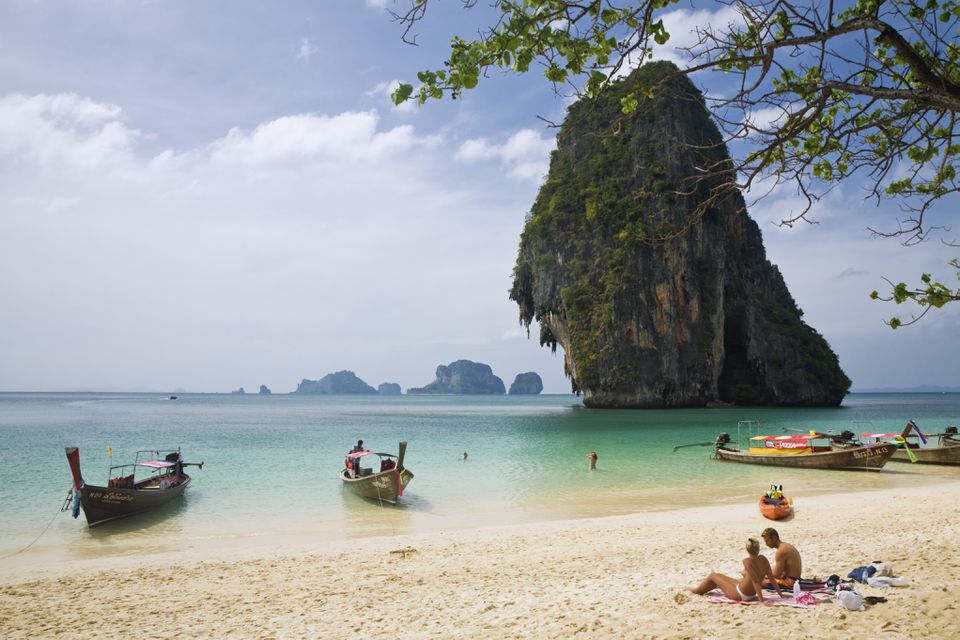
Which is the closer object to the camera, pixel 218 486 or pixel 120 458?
pixel 218 486

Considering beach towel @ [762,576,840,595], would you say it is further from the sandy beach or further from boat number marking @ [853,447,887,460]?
boat number marking @ [853,447,887,460]

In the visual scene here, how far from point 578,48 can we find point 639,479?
16.5 metres

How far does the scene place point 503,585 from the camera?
23.0 feet

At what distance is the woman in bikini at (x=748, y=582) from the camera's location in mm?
5562

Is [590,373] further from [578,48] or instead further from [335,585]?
[578,48]

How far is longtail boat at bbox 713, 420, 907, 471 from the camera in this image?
60.4 feet

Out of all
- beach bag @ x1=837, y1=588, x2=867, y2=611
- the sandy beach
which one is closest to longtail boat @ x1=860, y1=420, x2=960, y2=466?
the sandy beach

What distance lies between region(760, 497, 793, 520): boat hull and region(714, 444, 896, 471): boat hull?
934cm

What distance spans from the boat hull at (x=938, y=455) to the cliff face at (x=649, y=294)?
30.8m

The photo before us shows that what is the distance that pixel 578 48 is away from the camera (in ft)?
11.3

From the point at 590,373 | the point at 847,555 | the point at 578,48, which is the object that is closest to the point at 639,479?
the point at 847,555

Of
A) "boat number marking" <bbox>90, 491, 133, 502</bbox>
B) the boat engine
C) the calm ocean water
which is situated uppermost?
the boat engine

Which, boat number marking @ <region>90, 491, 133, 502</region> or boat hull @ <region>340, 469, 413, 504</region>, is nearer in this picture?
boat number marking @ <region>90, 491, 133, 502</region>

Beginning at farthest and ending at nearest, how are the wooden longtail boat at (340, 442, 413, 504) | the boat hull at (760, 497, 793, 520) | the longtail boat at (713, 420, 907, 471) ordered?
the longtail boat at (713, 420, 907, 471)
the wooden longtail boat at (340, 442, 413, 504)
the boat hull at (760, 497, 793, 520)
